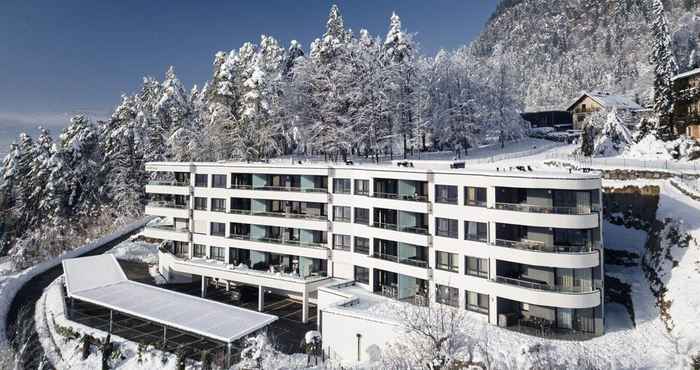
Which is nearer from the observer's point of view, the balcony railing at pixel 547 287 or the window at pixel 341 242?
→ the balcony railing at pixel 547 287

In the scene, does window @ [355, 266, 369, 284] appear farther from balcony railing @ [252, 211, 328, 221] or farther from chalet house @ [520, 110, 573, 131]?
chalet house @ [520, 110, 573, 131]

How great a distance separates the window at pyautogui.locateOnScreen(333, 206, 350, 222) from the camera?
129 feet

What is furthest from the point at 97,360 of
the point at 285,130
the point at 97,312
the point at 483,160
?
the point at 483,160

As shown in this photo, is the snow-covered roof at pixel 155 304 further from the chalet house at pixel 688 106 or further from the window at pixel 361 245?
the chalet house at pixel 688 106

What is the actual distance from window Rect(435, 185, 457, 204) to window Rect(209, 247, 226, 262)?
24.5m

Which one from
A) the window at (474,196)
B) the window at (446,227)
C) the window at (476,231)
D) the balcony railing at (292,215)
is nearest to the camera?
the window at (476,231)

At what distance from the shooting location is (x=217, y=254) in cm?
4616

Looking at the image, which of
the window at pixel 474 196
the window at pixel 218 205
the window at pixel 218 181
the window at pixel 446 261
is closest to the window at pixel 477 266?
the window at pixel 446 261

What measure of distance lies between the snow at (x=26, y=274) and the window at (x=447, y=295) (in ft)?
110

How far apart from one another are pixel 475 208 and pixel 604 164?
23027 mm

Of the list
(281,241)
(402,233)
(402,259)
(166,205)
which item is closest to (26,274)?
(166,205)

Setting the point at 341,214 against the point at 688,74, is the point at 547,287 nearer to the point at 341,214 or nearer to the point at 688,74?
the point at 341,214

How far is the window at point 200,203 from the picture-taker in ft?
154

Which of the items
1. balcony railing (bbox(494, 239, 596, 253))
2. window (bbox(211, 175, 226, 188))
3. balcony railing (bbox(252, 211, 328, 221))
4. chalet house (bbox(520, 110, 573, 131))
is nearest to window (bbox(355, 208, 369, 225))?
balcony railing (bbox(252, 211, 328, 221))
